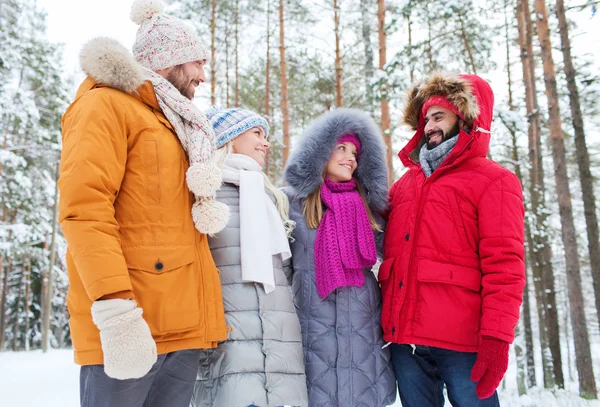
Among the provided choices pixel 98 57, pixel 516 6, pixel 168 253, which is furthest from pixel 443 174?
pixel 516 6

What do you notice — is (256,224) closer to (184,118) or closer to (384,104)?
(184,118)

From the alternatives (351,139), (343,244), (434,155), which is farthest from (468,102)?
(343,244)

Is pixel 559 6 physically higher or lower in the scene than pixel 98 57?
higher

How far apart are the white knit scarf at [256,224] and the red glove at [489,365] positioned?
1154 mm

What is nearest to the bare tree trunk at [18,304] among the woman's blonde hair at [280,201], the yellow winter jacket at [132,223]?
the woman's blonde hair at [280,201]

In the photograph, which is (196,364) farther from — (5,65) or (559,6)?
(5,65)

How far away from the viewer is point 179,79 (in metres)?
2.40

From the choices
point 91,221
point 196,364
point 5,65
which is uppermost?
point 5,65

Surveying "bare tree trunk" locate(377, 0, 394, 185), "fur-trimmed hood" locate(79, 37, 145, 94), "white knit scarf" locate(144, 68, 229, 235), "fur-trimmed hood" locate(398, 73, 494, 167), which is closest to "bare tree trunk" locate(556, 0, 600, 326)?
"bare tree trunk" locate(377, 0, 394, 185)

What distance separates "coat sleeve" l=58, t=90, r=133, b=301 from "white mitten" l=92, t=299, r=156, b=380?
56mm

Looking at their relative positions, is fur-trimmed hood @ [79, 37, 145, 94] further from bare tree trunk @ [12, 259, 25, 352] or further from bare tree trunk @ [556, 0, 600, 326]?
bare tree trunk @ [12, 259, 25, 352]

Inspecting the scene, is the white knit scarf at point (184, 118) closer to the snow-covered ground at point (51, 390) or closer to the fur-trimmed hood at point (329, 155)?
the fur-trimmed hood at point (329, 155)

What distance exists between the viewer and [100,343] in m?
1.83

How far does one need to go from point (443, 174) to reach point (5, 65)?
10159 mm
